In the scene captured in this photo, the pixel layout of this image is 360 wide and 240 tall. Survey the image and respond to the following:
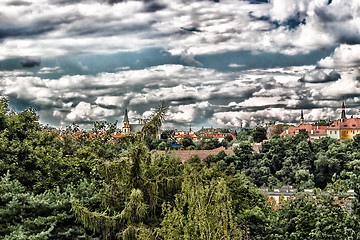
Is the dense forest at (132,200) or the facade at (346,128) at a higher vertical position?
the dense forest at (132,200)

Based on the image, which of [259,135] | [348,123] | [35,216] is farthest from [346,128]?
[35,216]

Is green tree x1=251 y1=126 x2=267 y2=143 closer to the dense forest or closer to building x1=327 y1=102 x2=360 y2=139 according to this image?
building x1=327 y1=102 x2=360 y2=139

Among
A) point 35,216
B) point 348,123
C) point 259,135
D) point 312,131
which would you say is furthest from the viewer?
point 312,131

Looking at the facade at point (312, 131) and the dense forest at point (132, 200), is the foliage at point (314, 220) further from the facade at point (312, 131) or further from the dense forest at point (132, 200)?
the facade at point (312, 131)

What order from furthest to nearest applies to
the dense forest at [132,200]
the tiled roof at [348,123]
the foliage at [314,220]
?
the tiled roof at [348,123] → the foliage at [314,220] → the dense forest at [132,200]

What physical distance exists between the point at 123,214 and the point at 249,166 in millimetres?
53968

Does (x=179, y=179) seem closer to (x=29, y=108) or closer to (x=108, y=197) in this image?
(x=108, y=197)

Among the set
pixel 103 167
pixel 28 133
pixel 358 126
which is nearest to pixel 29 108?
pixel 28 133

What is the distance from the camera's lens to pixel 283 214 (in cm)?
1002

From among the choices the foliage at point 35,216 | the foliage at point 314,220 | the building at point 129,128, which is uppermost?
the building at point 129,128

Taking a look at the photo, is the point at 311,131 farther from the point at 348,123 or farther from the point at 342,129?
the point at 348,123

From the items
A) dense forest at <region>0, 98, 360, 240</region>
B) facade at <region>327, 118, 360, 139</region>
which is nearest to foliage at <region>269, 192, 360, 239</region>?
dense forest at <region>0, 98, 360, 240</region>

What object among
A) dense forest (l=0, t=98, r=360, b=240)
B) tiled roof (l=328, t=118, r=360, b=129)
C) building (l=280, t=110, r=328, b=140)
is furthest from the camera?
building (l=280, t=110, r=328, b=140)

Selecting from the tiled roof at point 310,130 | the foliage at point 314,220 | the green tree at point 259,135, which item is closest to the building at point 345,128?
the tiled roof at point 310,130
